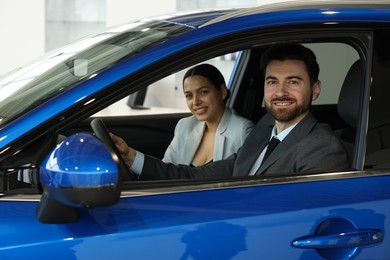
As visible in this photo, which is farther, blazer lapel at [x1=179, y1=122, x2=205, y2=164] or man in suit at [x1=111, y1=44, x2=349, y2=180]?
blazer lapel at [x1=179, y1=122, x2=205, y2=164]

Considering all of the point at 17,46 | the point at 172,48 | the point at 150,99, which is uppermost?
the point at 172,48

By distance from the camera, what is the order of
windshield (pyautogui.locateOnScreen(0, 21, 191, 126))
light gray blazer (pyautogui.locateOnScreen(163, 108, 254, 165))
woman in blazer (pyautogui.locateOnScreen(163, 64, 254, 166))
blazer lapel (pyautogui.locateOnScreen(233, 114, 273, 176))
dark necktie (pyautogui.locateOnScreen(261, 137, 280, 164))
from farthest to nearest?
woman in blazer (pyautogui.locateOnScreen(163, 64, 254, 166))
light gray blazer (pyautogui.locateOnScreen(163, 108, 254, 165))
blazer lapel (pyautogui.locateOnScreen(233, 114, 273, 176))
dark necktie (pyautogui.locateOnScreen(261, 137, 280, 164))
windshield (pyautogui.locateOnScreen(0, 21, 191, 126))

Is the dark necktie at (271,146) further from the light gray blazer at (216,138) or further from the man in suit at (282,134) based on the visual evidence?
the light gray blazer at (216,138)

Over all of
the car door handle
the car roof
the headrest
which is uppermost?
the car roof

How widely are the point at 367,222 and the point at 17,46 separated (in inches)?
377

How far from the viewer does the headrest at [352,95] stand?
2.41 m

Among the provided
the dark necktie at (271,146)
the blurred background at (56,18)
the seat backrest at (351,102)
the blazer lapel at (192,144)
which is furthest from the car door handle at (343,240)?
the blurred background at (56,18)

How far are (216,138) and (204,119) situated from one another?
0.15 meters

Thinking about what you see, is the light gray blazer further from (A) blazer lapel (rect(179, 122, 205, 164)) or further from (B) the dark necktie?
(B) the dark necktie

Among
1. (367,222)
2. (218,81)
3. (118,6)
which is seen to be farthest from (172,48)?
(118,6)

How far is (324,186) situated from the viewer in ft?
6.93

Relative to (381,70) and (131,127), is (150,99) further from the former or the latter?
(381,70)

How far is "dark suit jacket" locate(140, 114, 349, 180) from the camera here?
235cm

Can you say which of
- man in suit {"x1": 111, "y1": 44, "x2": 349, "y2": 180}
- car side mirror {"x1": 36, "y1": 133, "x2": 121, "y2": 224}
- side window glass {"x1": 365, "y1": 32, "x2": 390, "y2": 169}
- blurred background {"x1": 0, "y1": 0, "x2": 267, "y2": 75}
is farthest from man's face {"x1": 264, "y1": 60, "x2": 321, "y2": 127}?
blurred background {"x1": 0, "y1": 0, "x2": 267, "y2": 75}
